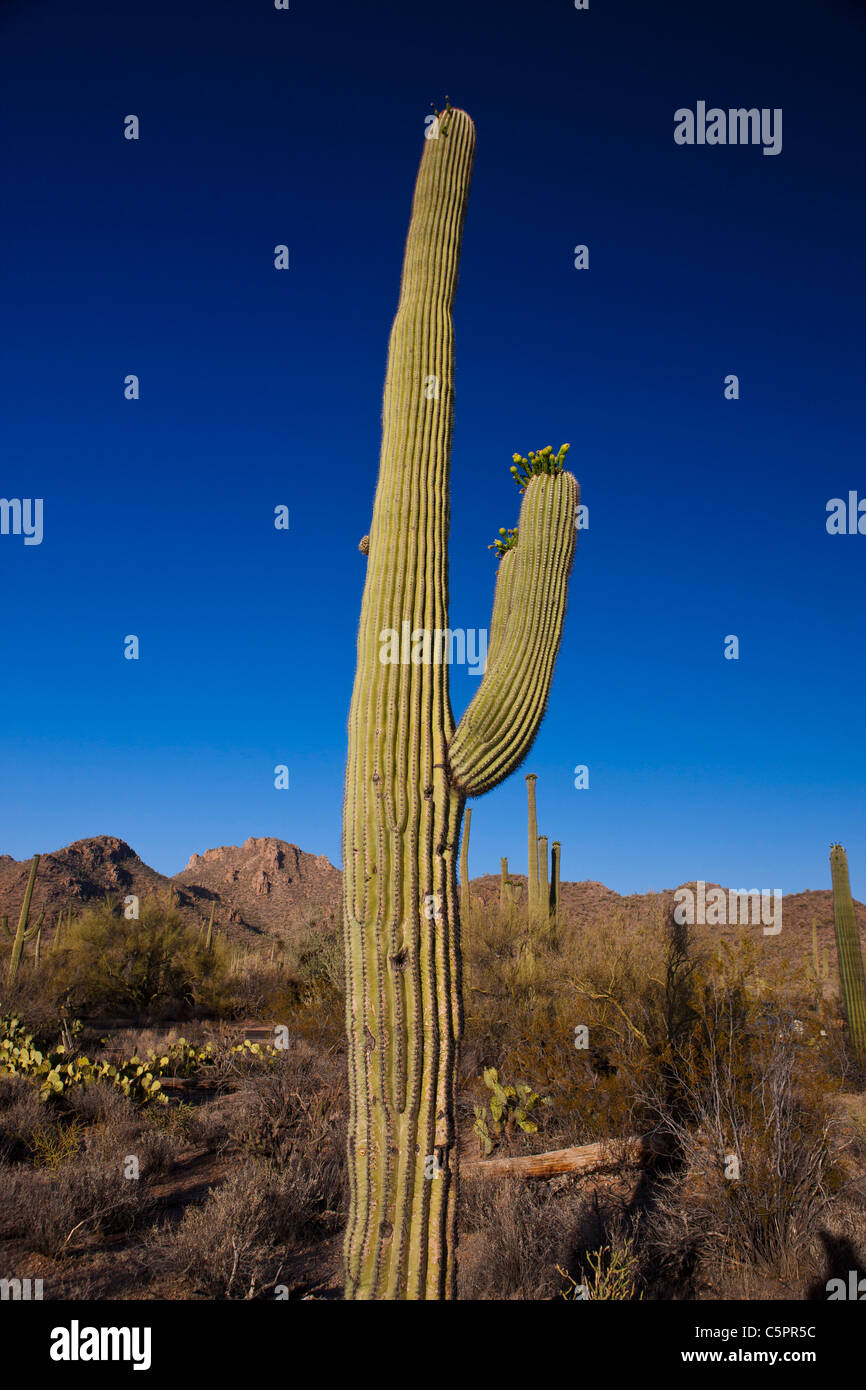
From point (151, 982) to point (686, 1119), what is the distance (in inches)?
416

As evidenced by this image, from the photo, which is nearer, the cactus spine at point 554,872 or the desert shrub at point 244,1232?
the desert shrub at point 244,1232

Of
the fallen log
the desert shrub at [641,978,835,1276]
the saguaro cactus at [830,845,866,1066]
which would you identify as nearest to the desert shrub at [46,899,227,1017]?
the fallen log

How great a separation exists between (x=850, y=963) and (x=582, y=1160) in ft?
22.0

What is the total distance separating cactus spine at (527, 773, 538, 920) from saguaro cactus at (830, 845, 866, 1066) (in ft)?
16.4

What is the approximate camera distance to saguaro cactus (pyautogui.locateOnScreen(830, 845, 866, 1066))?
9.80 meters

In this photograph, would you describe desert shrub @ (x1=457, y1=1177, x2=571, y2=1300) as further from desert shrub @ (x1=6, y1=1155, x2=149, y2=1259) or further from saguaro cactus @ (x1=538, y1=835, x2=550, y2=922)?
saguaro cactus @ (x1=538, y1=835, x2=550, y2=922)

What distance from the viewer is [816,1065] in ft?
20.9

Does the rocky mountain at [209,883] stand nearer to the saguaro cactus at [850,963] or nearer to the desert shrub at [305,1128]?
the desert shrub at [305,1128]

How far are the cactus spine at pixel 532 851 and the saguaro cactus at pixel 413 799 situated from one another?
33.7 feet

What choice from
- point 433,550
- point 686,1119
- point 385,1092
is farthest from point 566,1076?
point 433,550

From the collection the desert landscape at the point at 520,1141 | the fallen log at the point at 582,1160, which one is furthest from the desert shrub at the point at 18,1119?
the fallen log at the point at 582,1160

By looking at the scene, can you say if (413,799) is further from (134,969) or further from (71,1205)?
(134,969)

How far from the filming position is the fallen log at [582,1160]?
5.64m
